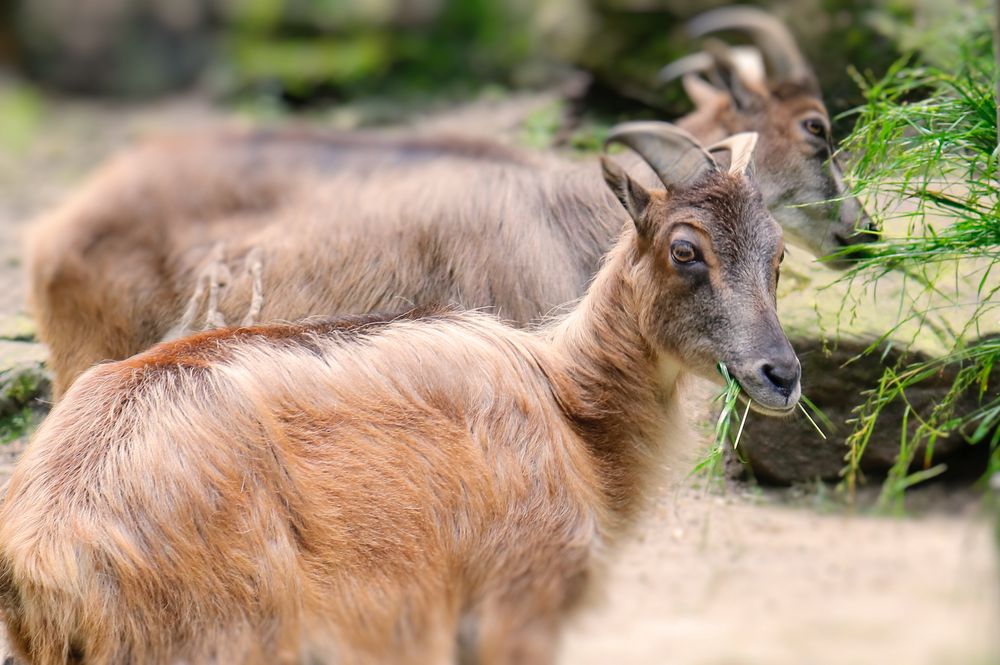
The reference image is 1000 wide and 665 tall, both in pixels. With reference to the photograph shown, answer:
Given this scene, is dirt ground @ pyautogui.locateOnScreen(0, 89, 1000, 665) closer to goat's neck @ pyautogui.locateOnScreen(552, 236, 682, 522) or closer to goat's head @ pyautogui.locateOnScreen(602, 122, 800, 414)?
goat's neck @ pyautogui.locateOnScreen(552, 236, 682, 522)

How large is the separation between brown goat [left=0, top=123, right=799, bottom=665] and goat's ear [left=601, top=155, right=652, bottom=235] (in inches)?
0.6

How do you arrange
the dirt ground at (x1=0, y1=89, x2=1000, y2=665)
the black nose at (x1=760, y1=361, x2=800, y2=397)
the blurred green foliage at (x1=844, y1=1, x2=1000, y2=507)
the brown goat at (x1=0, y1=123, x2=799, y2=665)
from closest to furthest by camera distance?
the dirt ground at (x1=0, y1=89, x2=1000, y2=665), the brown goat at (x1=0, y1=123, x2=799, y2=665), the black nose at (x1=760, y1=361, x2=800, y2=397), the blurred green foliage at (x1=844, y1=1, x2=1000, y2=507)

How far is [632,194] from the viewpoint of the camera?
19.3ft

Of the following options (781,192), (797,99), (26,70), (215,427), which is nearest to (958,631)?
(215,427)

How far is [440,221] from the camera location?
25.4 feet

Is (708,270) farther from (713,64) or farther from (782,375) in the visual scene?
(713,64)

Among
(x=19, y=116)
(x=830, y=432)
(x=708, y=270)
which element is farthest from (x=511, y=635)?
(x=19, y=116)

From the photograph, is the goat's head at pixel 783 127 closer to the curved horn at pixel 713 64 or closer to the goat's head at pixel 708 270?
the curved horn at pixel 713 64

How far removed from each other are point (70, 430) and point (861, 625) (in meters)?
3.48

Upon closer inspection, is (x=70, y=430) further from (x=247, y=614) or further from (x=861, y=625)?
(x=861, y=625)

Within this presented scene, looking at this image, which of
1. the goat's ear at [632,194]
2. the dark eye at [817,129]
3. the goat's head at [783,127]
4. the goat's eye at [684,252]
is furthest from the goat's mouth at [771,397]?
the dark eye at [817,129]

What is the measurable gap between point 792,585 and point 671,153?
2.30 m

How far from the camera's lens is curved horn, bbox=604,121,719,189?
5855mm

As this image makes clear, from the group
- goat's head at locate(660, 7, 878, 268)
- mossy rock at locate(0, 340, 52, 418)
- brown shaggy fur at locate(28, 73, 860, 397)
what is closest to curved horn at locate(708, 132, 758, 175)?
goat's head at locate(660, 7, 878, 268)
